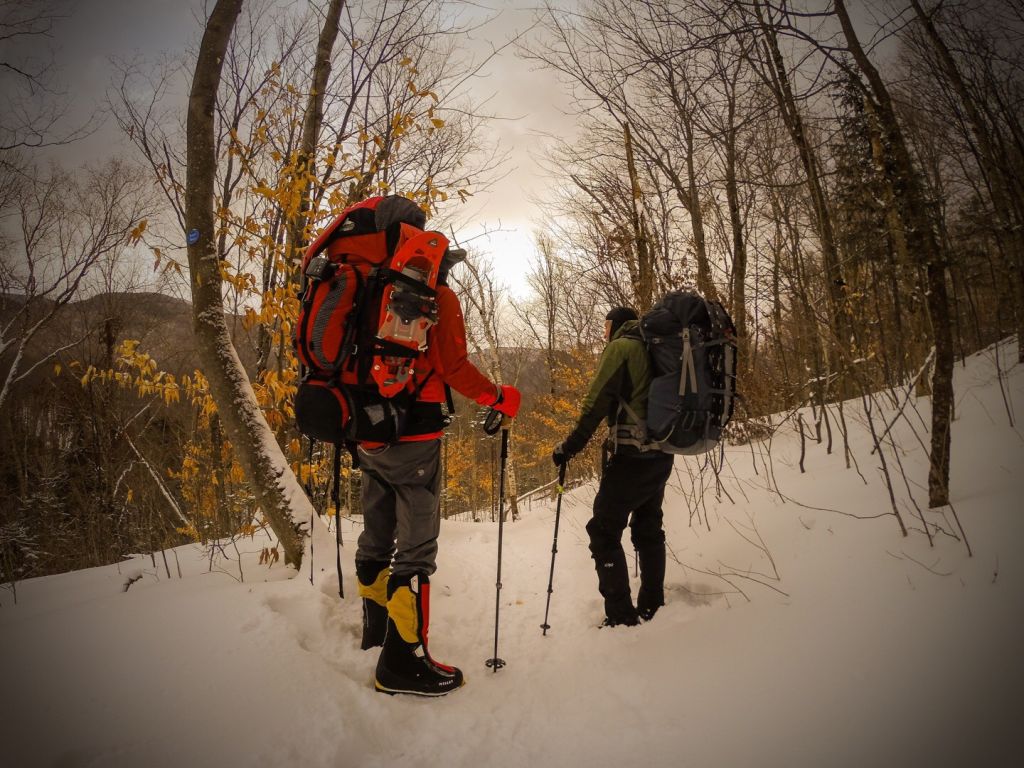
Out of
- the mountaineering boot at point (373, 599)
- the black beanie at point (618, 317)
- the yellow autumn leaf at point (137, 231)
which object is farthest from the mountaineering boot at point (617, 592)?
the yellow autumn leaf at point (137, 231)

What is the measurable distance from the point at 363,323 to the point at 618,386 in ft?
5.16

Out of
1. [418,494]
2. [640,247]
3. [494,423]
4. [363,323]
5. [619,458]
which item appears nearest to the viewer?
[363,323]

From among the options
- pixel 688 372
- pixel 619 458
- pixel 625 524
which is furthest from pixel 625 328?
pixel 625 524

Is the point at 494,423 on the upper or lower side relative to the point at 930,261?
lower

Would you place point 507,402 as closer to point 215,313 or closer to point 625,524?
point 625,524

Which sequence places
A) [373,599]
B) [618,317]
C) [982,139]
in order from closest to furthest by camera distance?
[373,599] → [618,317] → [982,139]

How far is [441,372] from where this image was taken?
2.30 metres

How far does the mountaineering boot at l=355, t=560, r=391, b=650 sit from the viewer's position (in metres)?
2.42

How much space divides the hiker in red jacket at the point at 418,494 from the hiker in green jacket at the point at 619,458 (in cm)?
69

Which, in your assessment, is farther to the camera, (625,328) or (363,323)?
(625,328)

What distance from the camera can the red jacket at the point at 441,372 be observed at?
221cm

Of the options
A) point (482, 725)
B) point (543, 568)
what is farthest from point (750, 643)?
point (543, 568)

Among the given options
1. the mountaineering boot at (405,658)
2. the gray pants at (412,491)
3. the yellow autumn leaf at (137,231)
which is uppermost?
the yellow autumn leaf at (137,231)

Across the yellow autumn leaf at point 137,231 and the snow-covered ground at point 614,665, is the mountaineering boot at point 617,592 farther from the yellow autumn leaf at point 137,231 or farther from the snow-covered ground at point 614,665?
the yellow autumn leaf at point 137,231
